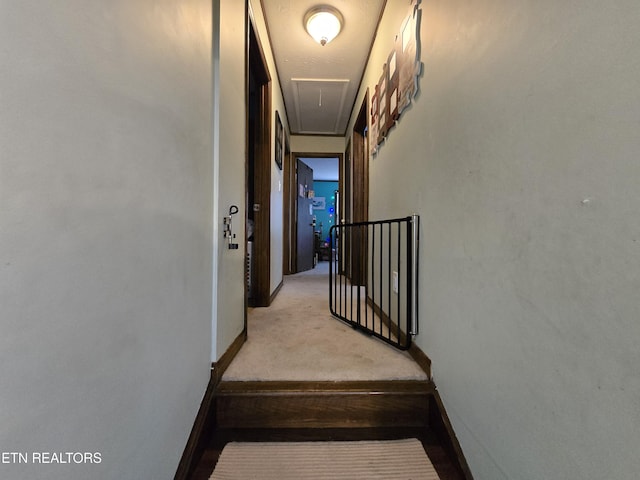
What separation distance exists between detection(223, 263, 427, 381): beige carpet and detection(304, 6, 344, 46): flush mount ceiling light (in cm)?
228

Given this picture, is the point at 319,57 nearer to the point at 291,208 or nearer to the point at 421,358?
the point at 291,208

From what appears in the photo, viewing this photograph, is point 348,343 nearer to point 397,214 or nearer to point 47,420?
point 397,214

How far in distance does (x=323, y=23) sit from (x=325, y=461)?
281 cm

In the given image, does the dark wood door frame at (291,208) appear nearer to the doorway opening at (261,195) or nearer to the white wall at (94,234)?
the doorway opening at (261,195)

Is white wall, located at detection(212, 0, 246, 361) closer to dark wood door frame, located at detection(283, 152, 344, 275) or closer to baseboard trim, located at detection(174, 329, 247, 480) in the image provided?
baseboard trim, located at detection(174, 329, 247, 480)

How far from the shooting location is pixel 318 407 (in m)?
1.25

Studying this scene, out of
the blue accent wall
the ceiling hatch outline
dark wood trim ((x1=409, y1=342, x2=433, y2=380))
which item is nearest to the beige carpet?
dark wood trim ((x1=409, y1=342, x2=433, y2=380))

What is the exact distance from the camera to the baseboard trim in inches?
37.6

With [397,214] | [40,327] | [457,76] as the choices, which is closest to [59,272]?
[40,327]

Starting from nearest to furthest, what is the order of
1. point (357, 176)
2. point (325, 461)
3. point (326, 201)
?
1. point (325, 461)
2. point (357, 176)
3. point (326, 201)

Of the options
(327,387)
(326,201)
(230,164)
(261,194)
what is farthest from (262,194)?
(326,201)

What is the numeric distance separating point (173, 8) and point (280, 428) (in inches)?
63.0

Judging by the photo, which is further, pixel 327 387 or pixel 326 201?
pixel 326 201

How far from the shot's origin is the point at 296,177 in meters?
4.57
